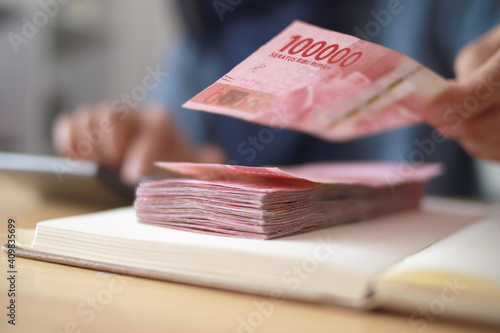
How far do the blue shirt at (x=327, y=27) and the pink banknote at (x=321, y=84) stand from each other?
756 millimetres

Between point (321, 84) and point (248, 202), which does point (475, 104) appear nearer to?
point (321, 84)

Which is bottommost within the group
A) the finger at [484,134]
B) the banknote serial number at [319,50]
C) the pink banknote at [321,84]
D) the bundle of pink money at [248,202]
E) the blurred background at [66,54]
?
the blurred background at [66,54]

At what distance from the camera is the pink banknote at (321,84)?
0.43 m

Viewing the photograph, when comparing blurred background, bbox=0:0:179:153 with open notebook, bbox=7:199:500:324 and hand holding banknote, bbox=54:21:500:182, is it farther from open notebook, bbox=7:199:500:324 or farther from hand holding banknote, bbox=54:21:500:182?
open notebook, bbox=7:199:500:324

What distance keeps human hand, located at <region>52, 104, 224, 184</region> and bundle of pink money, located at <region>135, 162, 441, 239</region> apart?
0.53m

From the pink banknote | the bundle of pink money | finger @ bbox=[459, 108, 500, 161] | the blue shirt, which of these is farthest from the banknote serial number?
the blue shirt

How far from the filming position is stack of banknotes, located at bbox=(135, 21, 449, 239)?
0.43 meters

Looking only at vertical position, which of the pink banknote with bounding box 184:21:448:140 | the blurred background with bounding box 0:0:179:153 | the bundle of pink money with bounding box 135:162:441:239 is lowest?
the blurred background with bounding box 0:0:179:153

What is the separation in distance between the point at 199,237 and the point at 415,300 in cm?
20

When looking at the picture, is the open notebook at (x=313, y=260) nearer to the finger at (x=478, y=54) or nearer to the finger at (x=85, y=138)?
the finger at (x=478, y=54)

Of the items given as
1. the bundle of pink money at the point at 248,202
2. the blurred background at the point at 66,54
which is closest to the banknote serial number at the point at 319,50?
the bundle of pink money at the point at 248,202

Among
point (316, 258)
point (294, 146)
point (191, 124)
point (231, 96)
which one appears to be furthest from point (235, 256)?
point (191, 124)

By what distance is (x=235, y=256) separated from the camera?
1.23 feet

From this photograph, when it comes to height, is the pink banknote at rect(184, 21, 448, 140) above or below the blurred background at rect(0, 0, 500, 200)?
above
